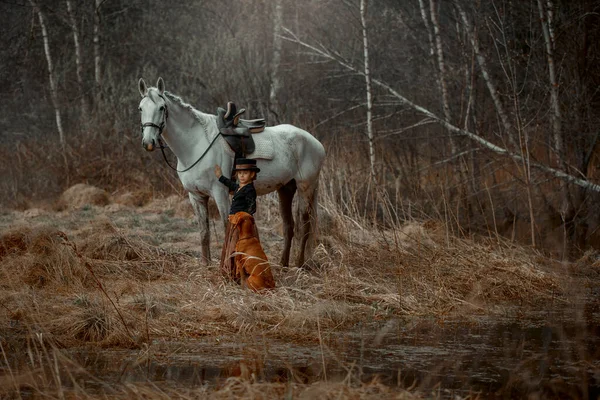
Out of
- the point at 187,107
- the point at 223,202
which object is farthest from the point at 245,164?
the point at 187,107

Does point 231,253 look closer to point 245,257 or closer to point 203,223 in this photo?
point 245,257

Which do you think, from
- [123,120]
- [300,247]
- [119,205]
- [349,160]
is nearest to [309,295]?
[300,247]

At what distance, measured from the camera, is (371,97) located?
1423 cm

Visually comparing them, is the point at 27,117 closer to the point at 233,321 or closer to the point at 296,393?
the point at 233,321

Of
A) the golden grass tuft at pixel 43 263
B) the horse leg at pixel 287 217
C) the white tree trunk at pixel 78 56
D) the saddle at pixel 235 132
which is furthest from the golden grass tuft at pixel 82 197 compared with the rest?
the saddle at pixel 235 132

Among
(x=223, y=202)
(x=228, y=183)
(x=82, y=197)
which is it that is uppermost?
(x=228, y=183)

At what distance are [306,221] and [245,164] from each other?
5.95ft

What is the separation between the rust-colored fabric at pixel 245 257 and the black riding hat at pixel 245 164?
506mm

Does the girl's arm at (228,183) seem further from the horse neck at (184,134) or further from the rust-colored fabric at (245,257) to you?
the horse neck at (184,134)

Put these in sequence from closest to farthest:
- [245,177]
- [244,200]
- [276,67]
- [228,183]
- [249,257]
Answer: [249,257] → [244,200] → [245,177] → [228,183] → [276,67]

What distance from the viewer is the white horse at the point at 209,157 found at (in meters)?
9.31

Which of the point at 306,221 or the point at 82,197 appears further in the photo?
the point at 82,197

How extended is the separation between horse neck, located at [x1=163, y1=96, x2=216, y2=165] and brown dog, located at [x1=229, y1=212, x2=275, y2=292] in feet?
4.58

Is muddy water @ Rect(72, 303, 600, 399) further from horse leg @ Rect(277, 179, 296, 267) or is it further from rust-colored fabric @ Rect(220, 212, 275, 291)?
horse leg @ Rect(277, 179, 296, 267)
